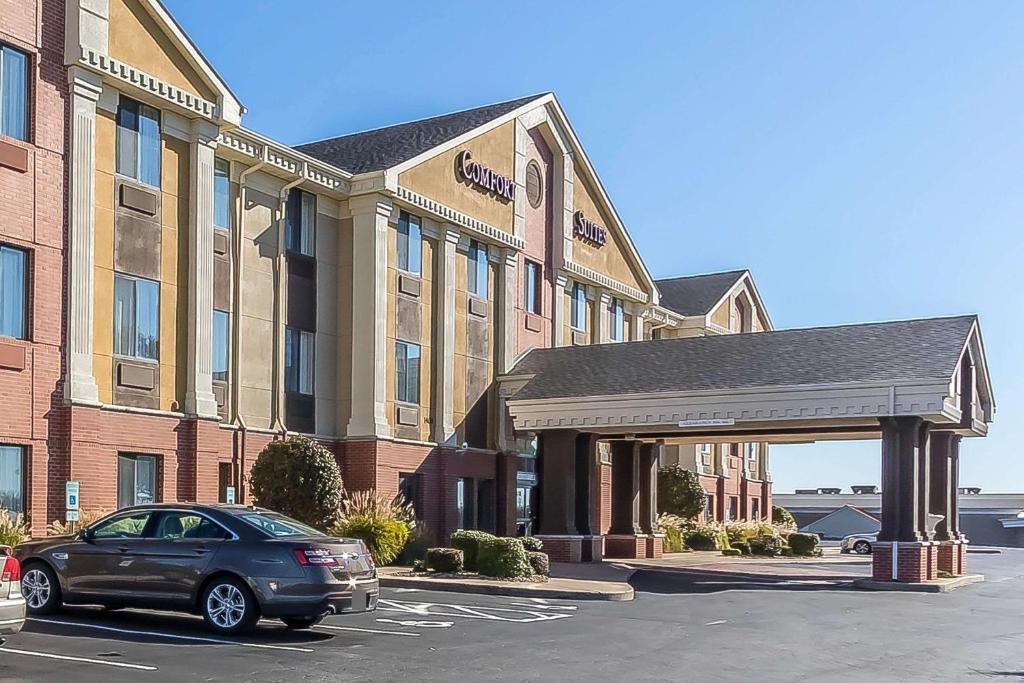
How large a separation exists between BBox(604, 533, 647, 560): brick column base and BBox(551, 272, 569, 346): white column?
6370 mm

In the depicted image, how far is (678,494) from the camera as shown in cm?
4425

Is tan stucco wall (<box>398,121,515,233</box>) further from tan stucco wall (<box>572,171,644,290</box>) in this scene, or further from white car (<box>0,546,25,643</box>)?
white car (<box>0,546,25,643</box>)

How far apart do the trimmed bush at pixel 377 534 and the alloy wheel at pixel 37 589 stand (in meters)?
10.7

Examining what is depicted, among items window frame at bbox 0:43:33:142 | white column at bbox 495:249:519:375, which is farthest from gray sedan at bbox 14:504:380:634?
white column at bbox 495:249:519:375

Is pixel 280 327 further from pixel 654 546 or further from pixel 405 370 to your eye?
pixel 654 546

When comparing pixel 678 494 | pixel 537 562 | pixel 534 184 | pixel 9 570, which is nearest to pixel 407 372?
pixel 534 184

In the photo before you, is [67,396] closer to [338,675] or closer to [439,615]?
[439,615]

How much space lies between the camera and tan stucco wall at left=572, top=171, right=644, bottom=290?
40812 millimetres

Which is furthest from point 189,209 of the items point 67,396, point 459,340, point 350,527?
point 459,340

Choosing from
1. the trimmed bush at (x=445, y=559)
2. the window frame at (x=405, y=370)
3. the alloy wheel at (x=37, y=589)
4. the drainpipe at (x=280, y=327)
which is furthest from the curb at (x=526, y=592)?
the window frame at (x=405, y=370)

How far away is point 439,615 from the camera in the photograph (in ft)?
58.2

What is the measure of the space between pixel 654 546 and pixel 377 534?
43.9 feet

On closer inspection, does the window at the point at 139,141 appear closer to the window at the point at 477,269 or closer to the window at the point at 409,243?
the window at the point at 409,243

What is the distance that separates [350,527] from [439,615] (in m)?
8.79
